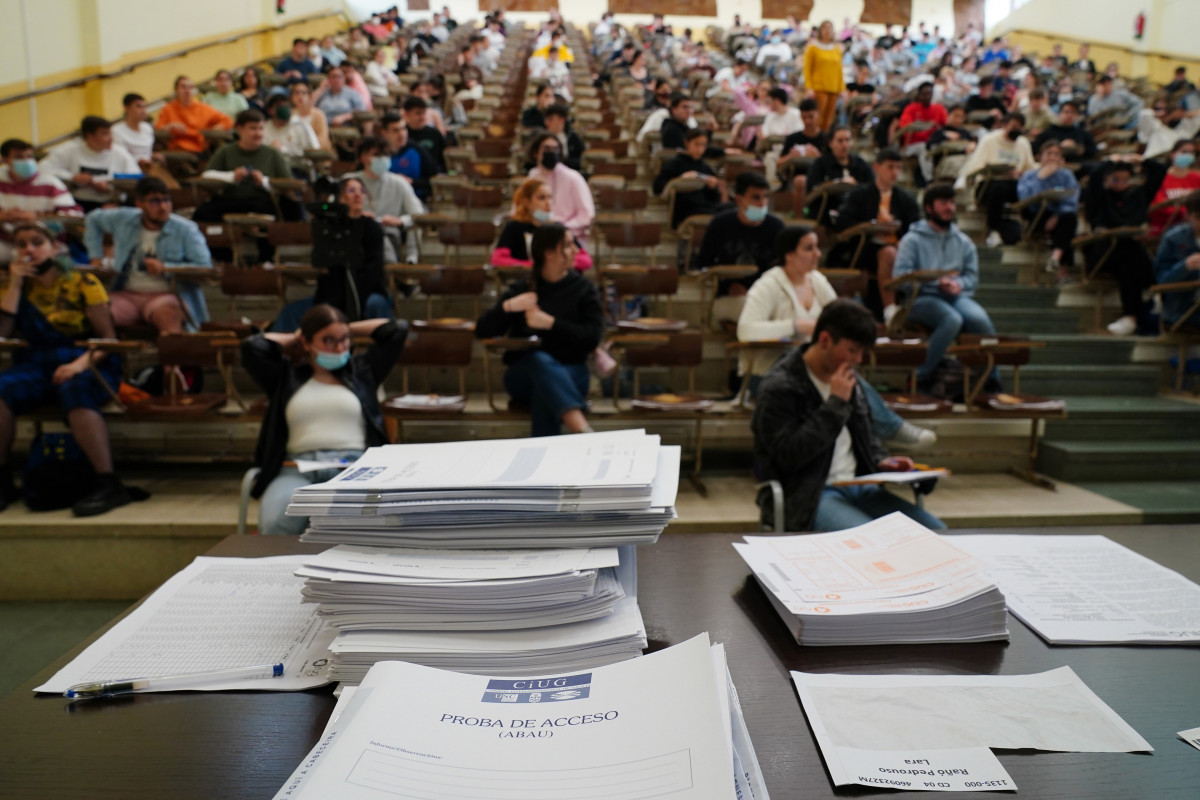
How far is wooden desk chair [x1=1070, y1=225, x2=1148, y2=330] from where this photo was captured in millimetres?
5018

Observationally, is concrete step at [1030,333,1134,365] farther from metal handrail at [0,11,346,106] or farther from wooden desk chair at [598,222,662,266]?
metal handrail at [0,11,346,106]

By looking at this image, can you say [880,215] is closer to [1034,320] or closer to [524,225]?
[1034,320]

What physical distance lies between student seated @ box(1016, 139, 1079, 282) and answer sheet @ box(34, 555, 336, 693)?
6.29 m

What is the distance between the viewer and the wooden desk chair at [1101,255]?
502cm

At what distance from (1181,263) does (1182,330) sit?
39 cm

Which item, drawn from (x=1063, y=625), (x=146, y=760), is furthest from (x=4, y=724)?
(x=1063, y=625)

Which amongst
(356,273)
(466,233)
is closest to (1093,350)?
(466,233)

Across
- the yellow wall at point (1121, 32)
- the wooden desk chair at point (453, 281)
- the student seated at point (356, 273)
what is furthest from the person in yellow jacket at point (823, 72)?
the yellow wall at point (1121, 32)

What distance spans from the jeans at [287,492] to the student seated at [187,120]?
579 cm

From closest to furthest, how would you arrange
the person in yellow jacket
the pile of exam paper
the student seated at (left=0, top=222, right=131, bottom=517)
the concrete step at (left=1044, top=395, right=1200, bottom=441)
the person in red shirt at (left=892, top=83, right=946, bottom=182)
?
the pile of exam paper < the student seated at (left=0, top=222, right=131, bottom=517) < the concrete step at (left=1044, top=395, right=1200, bottom=441) < the person in red shirt at (left=892, top=83, right=946, bottom=182) < the person in yellow jacket

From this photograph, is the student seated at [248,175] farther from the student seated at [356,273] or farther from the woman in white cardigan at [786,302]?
the woman in white cardigan at [786,302]

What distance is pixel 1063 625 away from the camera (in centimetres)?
83

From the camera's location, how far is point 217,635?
2.61 ft

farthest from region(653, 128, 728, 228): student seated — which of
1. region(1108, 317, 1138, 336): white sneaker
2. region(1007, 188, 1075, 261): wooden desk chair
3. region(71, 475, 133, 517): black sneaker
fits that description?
region(71, 475, 133, 517): black sneaker
